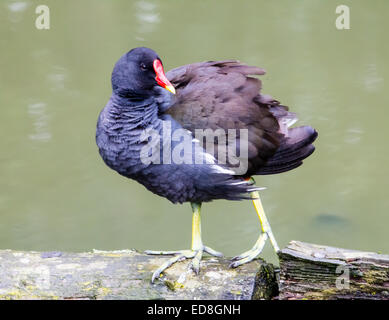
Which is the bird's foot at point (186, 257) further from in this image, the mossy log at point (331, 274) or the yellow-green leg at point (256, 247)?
the mossy log at point (331, 274)

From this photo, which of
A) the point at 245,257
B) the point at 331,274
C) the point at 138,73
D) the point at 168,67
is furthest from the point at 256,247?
the point at 168,67

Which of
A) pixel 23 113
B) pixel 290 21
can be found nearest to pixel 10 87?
pixel 23 113

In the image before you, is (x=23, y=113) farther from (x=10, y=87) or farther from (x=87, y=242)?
(x=87, y=242)

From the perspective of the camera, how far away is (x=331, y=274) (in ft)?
9.34

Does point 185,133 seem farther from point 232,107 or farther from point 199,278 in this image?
point 199,278

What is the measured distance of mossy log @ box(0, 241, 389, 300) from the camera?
2832mm

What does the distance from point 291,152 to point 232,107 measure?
42 centimetres

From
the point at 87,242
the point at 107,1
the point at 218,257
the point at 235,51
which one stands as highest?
the point at 107,1

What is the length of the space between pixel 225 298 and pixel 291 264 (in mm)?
314

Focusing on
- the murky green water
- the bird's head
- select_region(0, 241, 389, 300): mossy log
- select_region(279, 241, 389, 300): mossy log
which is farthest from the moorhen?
the murky green water

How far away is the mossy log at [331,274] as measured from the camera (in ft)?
9.22

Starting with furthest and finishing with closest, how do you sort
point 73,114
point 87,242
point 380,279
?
1. point 73,114
2. point 87,242
3. point 380,279

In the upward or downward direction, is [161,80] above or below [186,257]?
above

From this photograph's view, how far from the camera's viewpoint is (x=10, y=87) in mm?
6035
